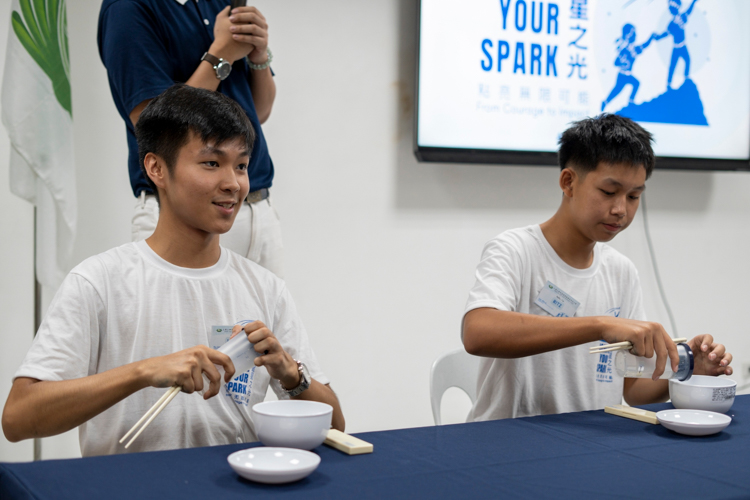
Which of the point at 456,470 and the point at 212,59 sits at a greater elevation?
the point at 212,59

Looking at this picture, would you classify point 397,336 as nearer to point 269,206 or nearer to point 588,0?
point 269,206

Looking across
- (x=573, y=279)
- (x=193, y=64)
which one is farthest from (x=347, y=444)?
(x=193, y=64)

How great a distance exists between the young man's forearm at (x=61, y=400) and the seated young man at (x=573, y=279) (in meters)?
0.73

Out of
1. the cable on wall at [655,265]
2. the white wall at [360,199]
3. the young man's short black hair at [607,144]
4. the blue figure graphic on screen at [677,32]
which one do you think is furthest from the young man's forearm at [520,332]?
the blue figure graphic on screen at [677,32]

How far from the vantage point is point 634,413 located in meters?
1.24

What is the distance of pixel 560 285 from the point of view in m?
1.64

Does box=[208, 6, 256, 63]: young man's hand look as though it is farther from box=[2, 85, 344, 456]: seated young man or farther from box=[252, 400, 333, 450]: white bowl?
box=[252, 400, 333, 450]: white bowl

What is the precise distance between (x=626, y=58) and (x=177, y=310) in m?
2.33

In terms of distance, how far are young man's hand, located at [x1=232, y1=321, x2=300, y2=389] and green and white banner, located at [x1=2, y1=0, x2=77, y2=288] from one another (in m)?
1.04

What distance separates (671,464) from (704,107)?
8.06 ft

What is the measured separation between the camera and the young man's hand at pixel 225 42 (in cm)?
162

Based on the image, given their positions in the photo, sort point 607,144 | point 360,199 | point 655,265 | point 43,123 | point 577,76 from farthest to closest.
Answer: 1. point 655,265
2. point 577,76
3. point 360,199
4. point 43,123
5. point 607,144

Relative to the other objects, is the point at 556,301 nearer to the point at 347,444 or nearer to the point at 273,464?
the point at 347,444

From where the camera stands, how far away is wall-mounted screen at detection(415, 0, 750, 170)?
8.45ft
